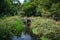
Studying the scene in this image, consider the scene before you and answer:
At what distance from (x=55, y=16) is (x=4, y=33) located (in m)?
11.7

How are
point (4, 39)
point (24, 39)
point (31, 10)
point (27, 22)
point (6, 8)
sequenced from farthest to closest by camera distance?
point (31, 10)
point (27, 22)
point (6, 8)
point (24, 39)
point (4, 39)

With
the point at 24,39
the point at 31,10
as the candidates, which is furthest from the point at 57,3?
the point at 31,10

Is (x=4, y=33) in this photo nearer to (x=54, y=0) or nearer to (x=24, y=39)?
(x=24, y=39)

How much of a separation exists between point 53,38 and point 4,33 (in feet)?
12.2

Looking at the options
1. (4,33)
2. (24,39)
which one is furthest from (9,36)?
(24,39)

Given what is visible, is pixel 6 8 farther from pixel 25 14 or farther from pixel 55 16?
pixel 25 14

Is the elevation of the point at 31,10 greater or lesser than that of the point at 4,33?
lesser

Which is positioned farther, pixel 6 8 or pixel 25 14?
pixel 25 14

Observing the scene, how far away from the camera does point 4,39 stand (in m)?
14.7

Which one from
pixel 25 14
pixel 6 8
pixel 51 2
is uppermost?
pixel 51 2

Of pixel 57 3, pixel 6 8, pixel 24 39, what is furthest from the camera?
pixel 6 8

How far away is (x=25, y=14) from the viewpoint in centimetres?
4525

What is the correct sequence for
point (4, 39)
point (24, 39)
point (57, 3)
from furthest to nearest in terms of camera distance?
point (57, 3)
point (24, 39)
point (4, 39)

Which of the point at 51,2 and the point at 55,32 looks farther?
the point at 51,2
